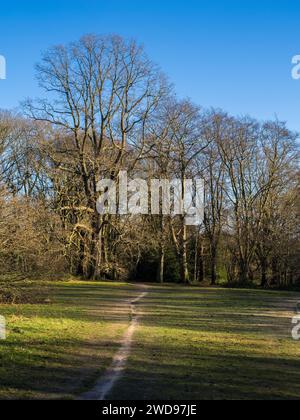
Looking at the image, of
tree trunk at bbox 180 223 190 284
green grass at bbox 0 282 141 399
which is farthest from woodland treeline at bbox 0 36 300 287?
green grass at bbox 0 282 141 399

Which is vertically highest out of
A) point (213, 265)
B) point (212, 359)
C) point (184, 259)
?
point (184, 259)

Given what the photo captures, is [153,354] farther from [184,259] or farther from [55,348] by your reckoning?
[184,259]

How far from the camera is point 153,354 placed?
11.8 meters

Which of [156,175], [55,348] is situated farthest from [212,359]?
[156,175]

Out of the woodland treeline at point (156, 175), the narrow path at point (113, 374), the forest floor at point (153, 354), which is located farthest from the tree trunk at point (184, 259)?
the narrow path at point (113, 374)

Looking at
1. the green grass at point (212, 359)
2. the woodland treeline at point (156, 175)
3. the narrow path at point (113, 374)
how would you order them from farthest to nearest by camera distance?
the woodland treeline at point (156, 175) < the green grass at point (212, 359) < the narrow path at point (113, 374)

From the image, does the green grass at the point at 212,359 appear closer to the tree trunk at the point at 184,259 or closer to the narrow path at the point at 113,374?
the narrow path at the point at 113,374

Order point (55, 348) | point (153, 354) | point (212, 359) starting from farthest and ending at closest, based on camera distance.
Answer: point (55, 348), point (153, 354), point (212, 359)

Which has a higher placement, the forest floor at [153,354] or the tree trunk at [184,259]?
the tree trunk at [184,259]

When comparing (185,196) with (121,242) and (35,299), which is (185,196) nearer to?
(121,242)

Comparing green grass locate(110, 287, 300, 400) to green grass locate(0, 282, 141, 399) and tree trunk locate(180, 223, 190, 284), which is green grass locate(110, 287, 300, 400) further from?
tree trunk locate(180, 223, 190, 284)

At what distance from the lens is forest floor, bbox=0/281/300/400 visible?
8414 millimetres

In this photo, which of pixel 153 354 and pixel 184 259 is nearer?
pixel 153 354

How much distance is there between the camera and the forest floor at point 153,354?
8414mm
